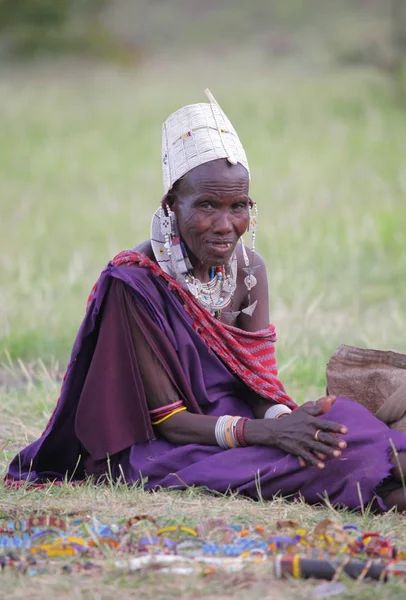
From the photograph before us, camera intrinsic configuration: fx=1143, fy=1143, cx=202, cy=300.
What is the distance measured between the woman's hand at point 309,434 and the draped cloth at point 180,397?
0.26 ft

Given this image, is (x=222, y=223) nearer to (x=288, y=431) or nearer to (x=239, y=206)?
(x=239, y=206)

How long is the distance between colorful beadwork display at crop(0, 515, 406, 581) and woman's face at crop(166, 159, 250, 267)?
1.06 m

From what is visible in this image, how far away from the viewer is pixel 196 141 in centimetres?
431

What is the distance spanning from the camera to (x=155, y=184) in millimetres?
13031

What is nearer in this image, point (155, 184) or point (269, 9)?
point (155, 184)

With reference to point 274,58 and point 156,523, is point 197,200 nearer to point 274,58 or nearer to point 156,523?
point 156,523

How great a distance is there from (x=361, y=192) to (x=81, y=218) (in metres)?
2.89

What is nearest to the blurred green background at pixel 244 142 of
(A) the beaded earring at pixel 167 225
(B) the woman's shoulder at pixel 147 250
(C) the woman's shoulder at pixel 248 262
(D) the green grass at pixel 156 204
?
(D) the green grass at pixel 156 204

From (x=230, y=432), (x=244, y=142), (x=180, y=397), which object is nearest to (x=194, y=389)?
(x=180, y=397)

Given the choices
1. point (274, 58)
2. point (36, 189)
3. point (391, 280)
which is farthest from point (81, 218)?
point (274, 58)

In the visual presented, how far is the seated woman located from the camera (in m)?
4.02

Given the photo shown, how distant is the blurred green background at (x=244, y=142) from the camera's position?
7.98 m

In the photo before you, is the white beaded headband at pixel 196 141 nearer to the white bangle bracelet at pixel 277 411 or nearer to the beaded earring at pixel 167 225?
the beaded earring at pixel 167 225

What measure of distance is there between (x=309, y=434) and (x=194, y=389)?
2.07 feet
